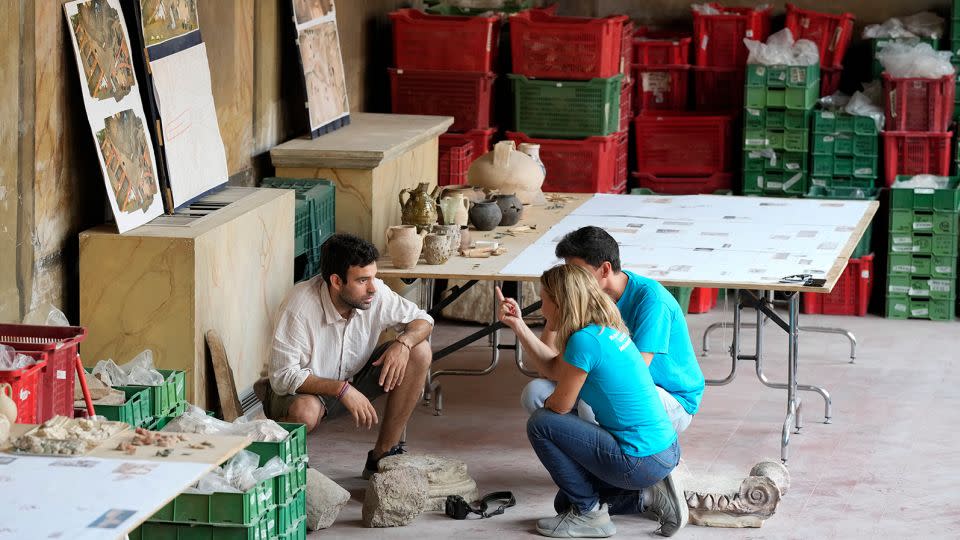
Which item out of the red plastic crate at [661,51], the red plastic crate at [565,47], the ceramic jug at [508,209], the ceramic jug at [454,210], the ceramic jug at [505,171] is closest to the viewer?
the ceramic jug at [454,210]

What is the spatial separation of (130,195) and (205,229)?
330 mm

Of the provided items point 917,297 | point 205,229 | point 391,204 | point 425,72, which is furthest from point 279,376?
point 917,297

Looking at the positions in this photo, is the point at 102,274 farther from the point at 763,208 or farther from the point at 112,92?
the point at 763,208

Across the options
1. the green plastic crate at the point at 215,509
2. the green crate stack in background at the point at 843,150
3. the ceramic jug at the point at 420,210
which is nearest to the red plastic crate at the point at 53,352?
the green plastic crate at the point at 215,509

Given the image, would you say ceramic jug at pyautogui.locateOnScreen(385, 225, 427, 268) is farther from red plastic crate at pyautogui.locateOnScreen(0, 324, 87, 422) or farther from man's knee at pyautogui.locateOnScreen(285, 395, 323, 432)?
red plastic crate at pyautogui.locateOnScreen(0, 324, 87, 422)

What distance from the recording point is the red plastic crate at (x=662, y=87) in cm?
1034

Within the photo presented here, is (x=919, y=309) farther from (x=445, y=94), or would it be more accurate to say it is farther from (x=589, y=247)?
(x=589, y=247)

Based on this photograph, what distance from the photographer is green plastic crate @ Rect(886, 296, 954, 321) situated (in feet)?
31.0

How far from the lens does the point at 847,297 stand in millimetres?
9555

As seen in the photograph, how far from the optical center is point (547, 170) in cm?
958

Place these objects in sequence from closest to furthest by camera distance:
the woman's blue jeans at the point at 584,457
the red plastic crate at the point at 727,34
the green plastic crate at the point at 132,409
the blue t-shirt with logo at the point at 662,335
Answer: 1. the green plastic crate at the point at 132,409
2. the woman's blue jeans at the point at 584,457
3. the blue t-shirt with logo at the point at 662,335
4. the red plastic crate at the point at 727,34

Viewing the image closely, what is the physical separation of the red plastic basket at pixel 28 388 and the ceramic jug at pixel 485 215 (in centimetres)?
339

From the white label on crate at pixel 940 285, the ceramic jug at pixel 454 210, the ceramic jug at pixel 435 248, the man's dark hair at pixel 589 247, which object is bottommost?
the white label on crate at pixel 940 285

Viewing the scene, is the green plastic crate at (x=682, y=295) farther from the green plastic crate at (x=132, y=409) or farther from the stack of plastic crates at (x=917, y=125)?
the green plastic crate at (x=132, y=409)
